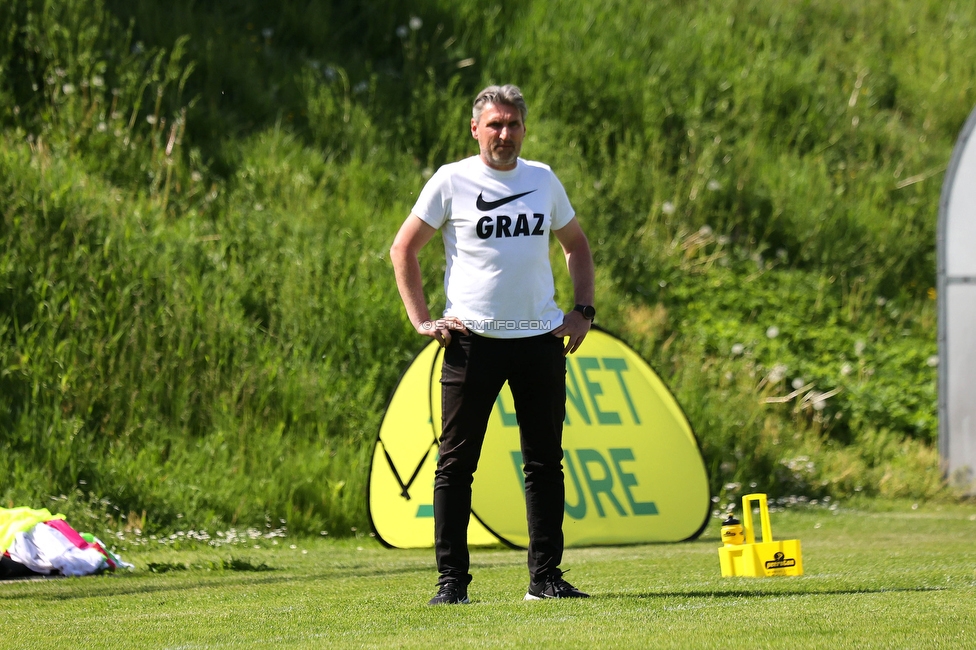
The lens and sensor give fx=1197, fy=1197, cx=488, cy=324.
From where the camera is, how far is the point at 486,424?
4.24 meters

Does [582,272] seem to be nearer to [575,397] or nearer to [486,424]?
[486,424]

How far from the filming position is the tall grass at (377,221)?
8.51 metres

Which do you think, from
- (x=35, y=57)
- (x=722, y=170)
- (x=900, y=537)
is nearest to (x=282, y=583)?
(x=900, y=537)

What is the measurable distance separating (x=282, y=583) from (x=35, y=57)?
24.3 ft

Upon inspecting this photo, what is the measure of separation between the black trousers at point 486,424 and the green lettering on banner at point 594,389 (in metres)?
3.15

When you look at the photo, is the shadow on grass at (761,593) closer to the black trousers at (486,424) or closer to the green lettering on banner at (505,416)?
the black trousers at (486,424)

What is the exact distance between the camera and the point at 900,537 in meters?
7.36

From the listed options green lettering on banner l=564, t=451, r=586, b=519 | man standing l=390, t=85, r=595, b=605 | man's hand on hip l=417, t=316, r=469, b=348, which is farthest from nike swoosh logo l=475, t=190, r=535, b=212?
green lettering on banner l=564, t=451, r=586, b=519

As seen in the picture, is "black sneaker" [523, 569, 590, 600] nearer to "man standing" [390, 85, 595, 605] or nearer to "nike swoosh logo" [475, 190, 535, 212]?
"man standing" [390, 85, 595, 605]

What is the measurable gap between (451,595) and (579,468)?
314cm

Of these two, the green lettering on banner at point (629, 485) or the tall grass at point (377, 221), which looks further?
the tall grass at point (377, 221)

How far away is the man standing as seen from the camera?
13.8 feet

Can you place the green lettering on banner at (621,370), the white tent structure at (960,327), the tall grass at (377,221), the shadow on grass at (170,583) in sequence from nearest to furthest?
1. the shadow on grass at (170,583)
2. the green lettering on banner at (621,370)
3. the tall grass at (377,221)
4. the white tent structure at (960,327)

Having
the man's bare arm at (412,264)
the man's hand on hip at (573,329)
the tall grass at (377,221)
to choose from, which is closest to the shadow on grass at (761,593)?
the man's hand on hip at (573,329)
